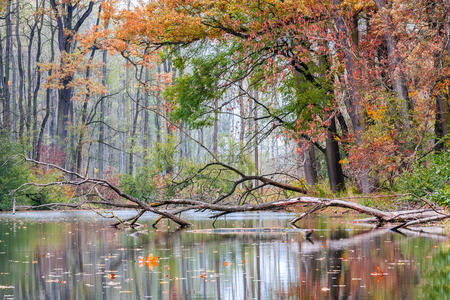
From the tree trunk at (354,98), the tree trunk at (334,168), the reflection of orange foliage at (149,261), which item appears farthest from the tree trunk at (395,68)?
the reflection of orange foliage at (149,261)

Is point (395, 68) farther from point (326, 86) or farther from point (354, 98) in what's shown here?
point (326, 86)

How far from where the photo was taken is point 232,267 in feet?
22.2

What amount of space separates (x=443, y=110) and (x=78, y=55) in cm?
2281

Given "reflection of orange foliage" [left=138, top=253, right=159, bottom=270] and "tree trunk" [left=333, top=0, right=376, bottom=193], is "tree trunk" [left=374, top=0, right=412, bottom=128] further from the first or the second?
"reflection of orange foliage" [left=138, top=253, right=159, bottom=270]

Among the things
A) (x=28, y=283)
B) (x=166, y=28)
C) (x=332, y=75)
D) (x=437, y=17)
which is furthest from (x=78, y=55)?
(x=28, y=283)

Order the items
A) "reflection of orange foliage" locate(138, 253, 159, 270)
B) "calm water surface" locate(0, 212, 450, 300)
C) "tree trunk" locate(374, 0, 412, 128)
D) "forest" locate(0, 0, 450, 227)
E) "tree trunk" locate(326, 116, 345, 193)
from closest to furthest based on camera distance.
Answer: "calm water surface" locate(0, 212, 450, 300)
"reflection of orange foliage" locate(138, 253, 159, 270)
"forest" locate(0, 0, 450, 227)
"tree trunk" locate(374, 0, 412, 128)
"tree trunk" locate(326, 116, 345, 193)

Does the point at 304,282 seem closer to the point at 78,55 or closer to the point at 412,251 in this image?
the point at 412,251

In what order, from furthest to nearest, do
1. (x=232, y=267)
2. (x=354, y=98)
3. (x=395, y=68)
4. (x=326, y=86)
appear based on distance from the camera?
(x=326, y=86) < (x=354, y=98) < (x=395, y=68) < (x=232, y=267)

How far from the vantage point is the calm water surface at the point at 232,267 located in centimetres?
504

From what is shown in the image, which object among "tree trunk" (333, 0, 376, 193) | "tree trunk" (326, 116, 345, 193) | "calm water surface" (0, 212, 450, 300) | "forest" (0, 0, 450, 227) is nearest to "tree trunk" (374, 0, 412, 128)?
"forest" (0, 0, 450, 227)

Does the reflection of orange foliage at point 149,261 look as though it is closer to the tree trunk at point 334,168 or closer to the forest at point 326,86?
the forest at point 326,86

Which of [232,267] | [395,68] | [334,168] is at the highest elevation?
[395,68]

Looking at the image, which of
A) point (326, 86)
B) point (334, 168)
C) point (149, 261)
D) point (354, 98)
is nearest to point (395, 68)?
point (354, 98)

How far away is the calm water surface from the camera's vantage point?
5043 mm
